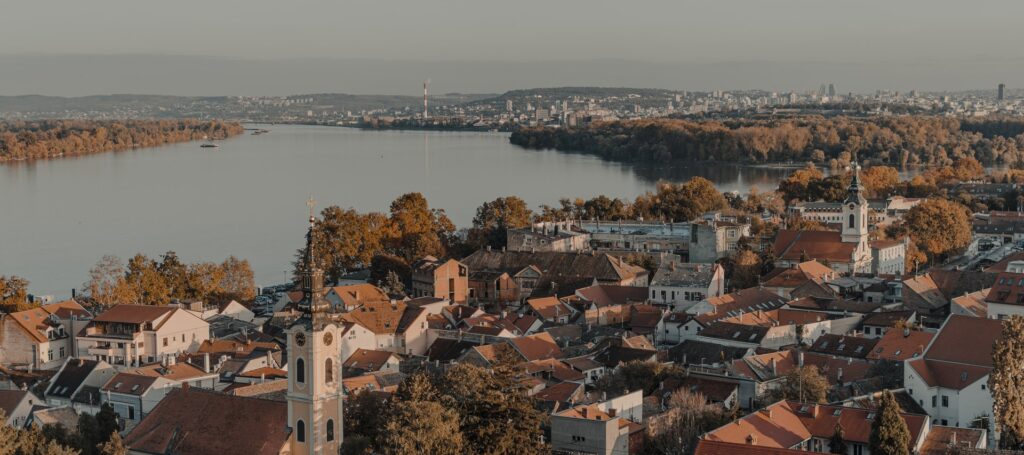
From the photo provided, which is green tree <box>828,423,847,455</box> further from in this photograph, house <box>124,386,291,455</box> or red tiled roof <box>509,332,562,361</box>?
red tiled roof <box>509,332,562,361</box>

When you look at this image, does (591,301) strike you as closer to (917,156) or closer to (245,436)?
(245,436)

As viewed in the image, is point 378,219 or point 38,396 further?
point 378,219

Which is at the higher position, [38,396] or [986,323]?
[986,323]

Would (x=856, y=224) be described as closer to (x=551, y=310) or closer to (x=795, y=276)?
(x=795, y=276)

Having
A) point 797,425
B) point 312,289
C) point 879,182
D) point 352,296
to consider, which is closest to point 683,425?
point 797,425

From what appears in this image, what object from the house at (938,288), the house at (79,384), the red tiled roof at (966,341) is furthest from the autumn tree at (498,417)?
the house at (938,288)

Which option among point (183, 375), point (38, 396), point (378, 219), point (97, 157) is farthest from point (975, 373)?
point (97, 157)

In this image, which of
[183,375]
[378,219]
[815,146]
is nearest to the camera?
[183,375]

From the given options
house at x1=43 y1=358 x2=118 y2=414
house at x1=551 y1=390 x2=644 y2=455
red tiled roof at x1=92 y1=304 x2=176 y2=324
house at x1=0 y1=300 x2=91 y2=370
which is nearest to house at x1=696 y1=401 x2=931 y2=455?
house at x1=551 y1=390 x2=644 y2=455
